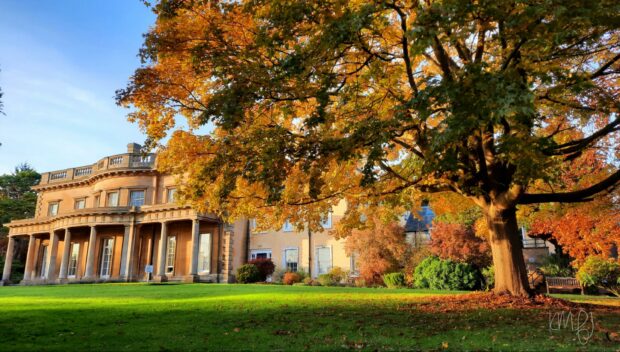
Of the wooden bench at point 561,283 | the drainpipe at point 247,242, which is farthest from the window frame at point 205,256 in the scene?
the wooden bench at point 561,283

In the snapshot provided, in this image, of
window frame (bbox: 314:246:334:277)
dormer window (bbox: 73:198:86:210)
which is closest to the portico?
dormer window (bbox: 73:198:86:210)

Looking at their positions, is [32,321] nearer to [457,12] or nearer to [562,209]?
[457,12]

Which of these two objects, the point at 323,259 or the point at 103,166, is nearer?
the point at 323,259

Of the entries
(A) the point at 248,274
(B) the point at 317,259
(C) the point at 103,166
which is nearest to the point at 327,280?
(B) the point at 317,259

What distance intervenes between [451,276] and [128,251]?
2185 cm

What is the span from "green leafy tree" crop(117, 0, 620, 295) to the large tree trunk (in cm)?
3

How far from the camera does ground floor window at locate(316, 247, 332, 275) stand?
32.1 m

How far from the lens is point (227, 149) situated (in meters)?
9.39

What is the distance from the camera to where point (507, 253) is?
1116cm

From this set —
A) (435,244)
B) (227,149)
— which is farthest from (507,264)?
(435,244)

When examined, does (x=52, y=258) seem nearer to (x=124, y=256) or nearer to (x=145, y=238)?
(x=124, y=256)

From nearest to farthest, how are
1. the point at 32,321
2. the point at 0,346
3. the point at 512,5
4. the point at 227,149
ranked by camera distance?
the point at 0,346 → the point at 512,5 → the point at 32,321 → the point at 227,149

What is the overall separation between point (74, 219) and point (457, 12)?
1297 inches

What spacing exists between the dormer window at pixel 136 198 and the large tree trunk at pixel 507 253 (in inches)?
1106
